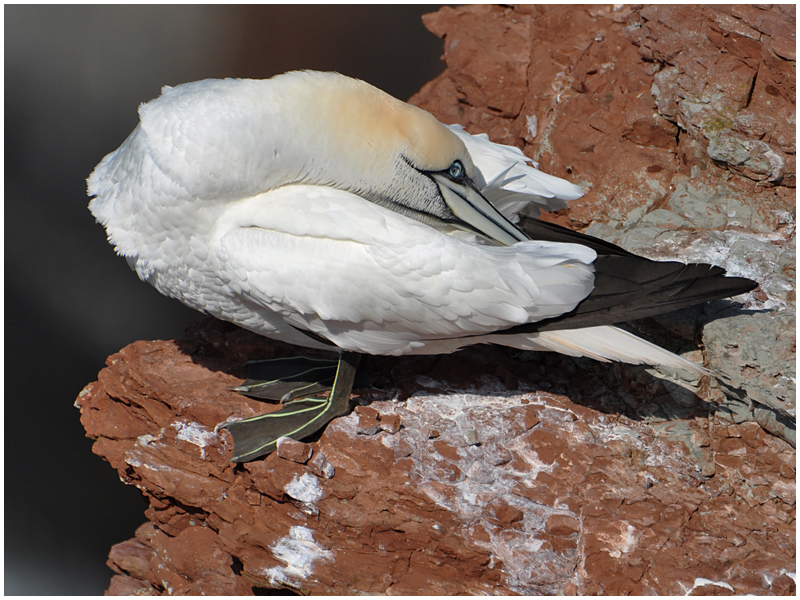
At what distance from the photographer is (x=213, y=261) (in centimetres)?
209

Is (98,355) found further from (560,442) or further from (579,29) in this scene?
(579,29)

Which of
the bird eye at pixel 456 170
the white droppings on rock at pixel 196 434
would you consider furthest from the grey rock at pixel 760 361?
the white droppings on rock at pixel 196 434

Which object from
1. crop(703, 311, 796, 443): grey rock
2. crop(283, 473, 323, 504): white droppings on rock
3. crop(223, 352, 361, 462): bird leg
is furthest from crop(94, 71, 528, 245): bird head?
crop(283, 473, 323, 504): white droppings on rock

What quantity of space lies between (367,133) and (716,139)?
1.44m

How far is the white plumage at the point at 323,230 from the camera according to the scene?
6.59 feet

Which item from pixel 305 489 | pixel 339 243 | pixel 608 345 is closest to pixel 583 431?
pixel 608 345

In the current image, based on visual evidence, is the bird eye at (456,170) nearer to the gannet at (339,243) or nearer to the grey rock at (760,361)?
the gannet at (339,243)

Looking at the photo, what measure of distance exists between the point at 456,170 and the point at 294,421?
3.52 feet

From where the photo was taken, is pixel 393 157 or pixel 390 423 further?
pixel 390 423

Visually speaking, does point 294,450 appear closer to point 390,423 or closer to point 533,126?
point 390,423

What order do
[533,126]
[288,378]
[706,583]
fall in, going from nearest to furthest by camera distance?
[706,583] → [288,378] → [533,126]

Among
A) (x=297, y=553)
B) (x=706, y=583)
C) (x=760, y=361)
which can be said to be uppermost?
(x=760, y=361)

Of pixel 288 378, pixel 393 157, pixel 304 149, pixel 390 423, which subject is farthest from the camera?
pixel 288 378

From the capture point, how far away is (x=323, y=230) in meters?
2.03
